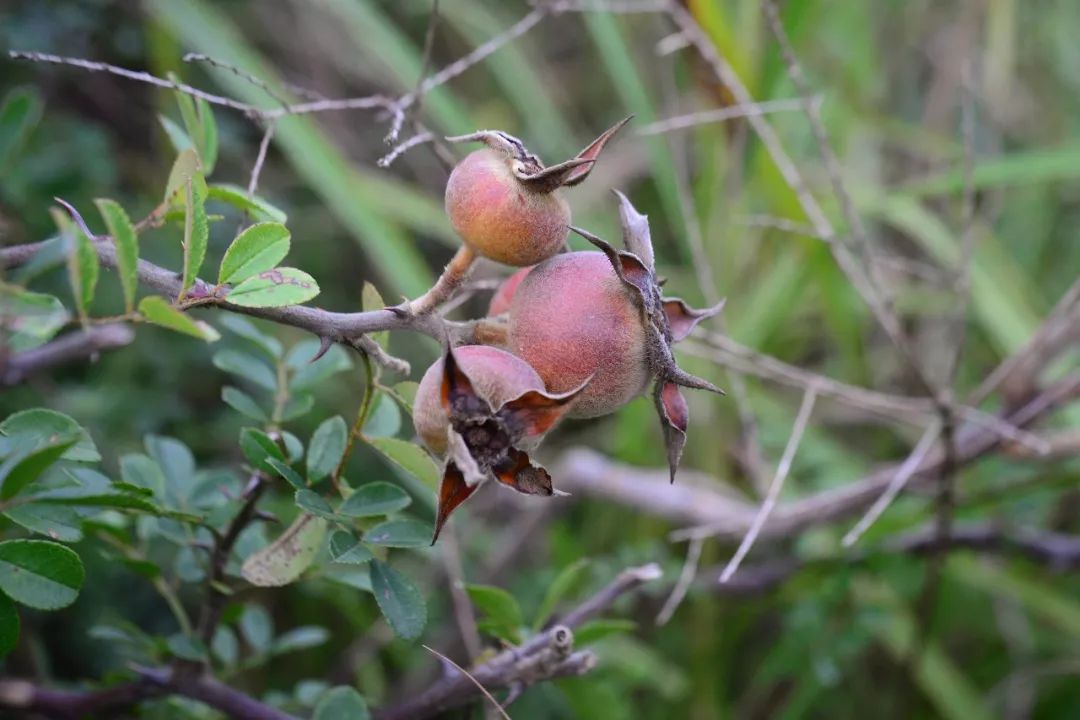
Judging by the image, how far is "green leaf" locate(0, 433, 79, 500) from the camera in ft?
1.66

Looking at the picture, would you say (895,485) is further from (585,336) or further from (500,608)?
(585,336)

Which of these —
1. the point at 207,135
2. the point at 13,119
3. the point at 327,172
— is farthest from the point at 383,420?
the point at 327,172

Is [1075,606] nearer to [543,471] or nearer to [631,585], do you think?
[631,585]

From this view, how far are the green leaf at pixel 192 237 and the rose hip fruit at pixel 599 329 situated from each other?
190 mm

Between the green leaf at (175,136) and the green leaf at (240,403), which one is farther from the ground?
the green leaf at (175,136)

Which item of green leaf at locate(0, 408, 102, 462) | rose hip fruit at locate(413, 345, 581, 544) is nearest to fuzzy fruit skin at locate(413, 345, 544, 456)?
rose hip fruit at locate(413, 345, 581, 544)

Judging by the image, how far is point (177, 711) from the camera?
2.60ft

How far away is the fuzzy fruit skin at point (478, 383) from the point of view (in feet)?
1.82

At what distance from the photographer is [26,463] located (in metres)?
0.52

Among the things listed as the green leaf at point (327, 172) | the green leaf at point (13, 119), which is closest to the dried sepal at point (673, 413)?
the green leaf at point (13, 119)

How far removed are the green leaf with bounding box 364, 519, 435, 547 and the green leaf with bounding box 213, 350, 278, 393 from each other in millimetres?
208

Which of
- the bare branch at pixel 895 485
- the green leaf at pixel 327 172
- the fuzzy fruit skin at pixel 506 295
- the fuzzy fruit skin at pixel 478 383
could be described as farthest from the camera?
the green leaf at pixel 327 172

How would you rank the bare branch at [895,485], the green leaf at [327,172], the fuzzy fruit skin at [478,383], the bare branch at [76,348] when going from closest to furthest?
the bare branch at [76,348]
the fuzzy fruit skin at [478,383]
the bare branch at [895,485]
the green leaf at [327,172]

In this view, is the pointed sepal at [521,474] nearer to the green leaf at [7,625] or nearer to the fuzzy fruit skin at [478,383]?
the fuzzy fruit skin at [478,383]
